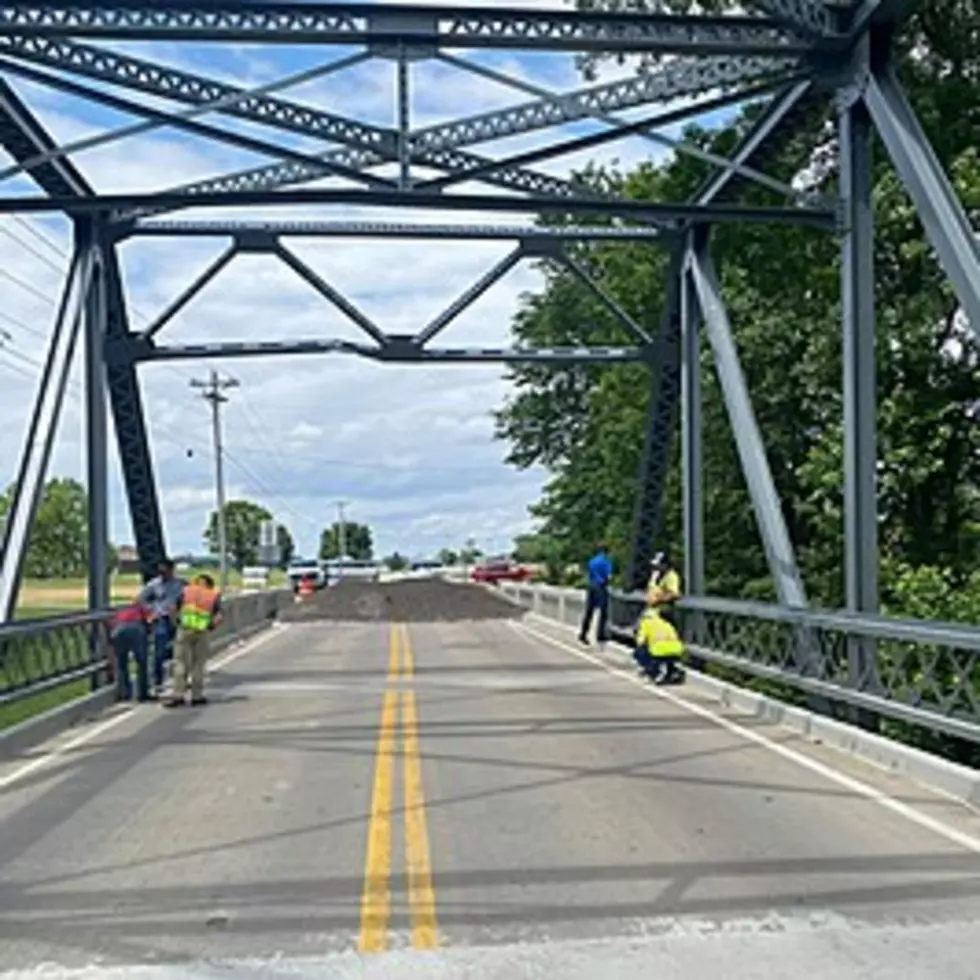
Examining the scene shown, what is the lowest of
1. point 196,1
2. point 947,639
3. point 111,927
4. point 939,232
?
point 111,927

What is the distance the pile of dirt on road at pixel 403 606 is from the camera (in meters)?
43.3

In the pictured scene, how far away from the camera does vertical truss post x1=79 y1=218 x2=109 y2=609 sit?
19.8 metres

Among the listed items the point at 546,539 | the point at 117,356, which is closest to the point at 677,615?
the point at 117,356

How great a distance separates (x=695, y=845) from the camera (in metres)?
8.68

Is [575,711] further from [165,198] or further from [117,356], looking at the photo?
[117,356]

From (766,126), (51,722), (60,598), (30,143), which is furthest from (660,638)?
(60,598)

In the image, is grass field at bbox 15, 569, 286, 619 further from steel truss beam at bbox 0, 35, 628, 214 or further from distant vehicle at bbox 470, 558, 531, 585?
distant vehicle at bbox 470, 558, 531, 585

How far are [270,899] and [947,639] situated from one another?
5.46m

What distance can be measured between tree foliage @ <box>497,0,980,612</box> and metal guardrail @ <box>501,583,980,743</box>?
2801 mm

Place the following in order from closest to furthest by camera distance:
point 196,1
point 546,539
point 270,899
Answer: point 270,899
point 196,1
point 546,539

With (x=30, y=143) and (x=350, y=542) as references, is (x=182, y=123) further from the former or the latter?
(x=350, y=542)

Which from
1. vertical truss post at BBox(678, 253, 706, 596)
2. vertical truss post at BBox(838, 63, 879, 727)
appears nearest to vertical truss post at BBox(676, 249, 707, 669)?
vertical truss post at BBox(678, 253, 706, 596)

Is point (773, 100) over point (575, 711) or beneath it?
over

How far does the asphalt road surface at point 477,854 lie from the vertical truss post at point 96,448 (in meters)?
4.71
